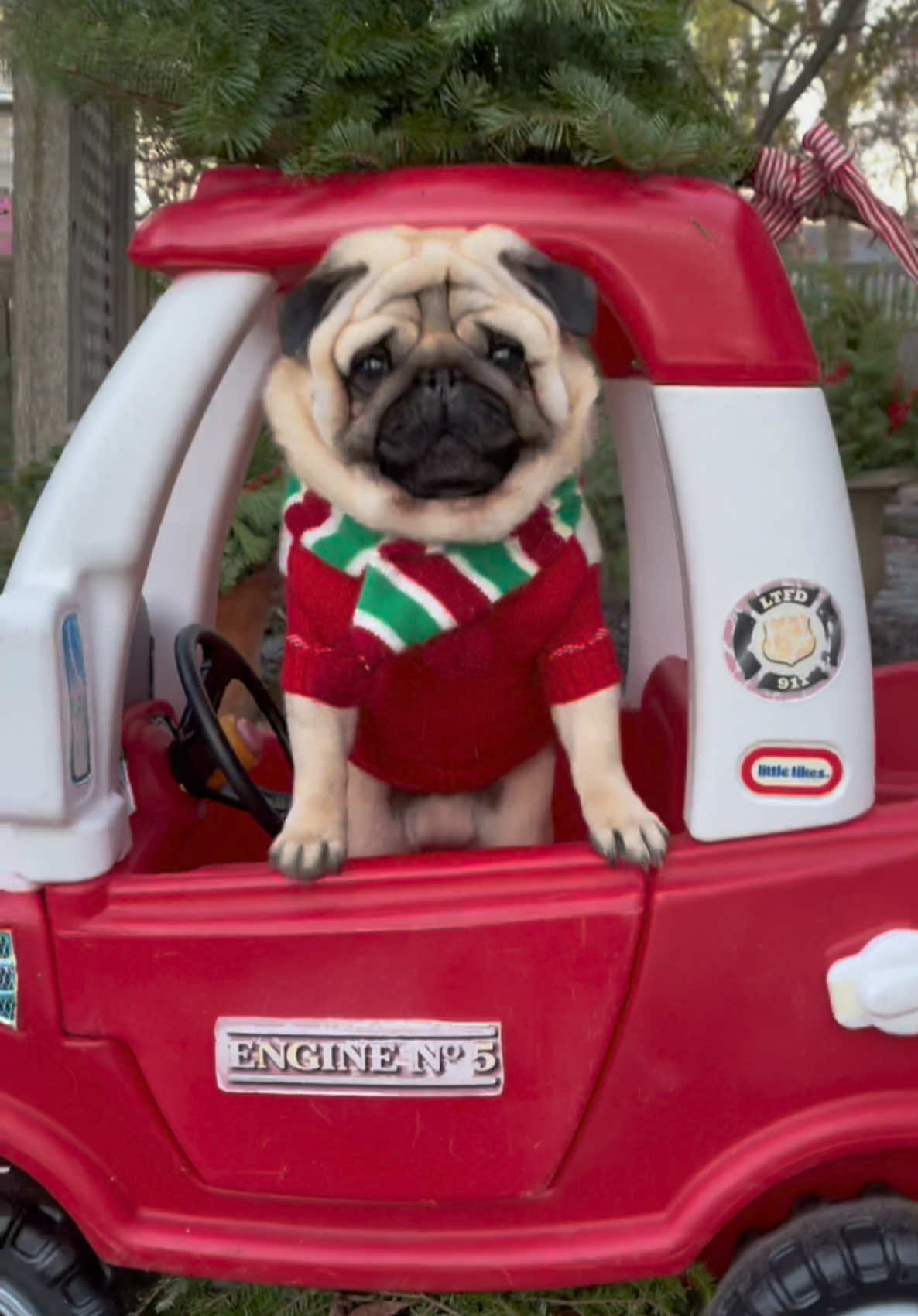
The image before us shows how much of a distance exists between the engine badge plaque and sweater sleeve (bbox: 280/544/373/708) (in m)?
0.32

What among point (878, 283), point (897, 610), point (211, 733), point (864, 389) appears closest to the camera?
point (211, 733)

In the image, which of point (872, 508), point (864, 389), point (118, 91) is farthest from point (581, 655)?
point (864, 389)

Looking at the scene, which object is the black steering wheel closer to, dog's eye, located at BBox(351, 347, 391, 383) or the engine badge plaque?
the engine badge plaque

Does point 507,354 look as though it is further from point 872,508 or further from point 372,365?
point 872,508

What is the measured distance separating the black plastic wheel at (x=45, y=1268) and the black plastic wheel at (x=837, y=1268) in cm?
62

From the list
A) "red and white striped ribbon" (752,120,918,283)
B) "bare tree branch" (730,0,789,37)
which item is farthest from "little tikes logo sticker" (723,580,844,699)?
"bare tree branch" (730,0,789,37)

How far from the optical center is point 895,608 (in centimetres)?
508

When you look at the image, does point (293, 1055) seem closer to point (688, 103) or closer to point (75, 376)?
point (688, 103)

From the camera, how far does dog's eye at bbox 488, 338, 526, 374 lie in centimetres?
121

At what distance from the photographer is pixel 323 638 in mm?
1273

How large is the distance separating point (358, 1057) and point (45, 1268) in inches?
15.9

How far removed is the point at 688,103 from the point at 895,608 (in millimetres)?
4125

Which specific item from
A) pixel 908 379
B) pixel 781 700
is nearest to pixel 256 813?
pixel 781 700

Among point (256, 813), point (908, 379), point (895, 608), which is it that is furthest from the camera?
point (908, 379)
